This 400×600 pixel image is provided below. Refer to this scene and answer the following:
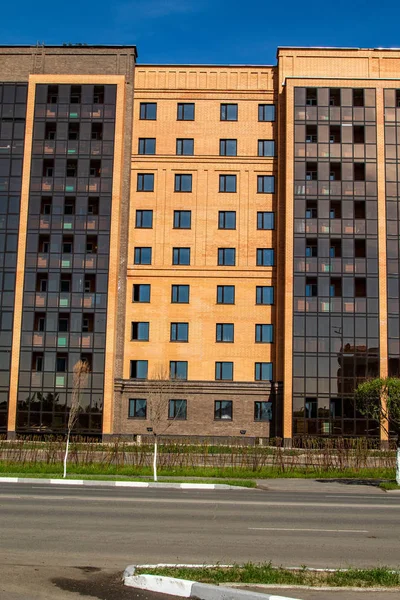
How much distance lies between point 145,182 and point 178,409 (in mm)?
16895

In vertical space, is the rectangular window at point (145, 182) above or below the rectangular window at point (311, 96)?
below

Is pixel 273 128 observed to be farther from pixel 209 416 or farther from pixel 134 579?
pixel 134 579

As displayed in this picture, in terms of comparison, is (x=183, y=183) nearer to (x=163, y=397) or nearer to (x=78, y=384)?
(x=163, y=397)

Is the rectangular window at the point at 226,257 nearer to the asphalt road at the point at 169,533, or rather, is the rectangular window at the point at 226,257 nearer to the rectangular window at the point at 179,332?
the rectangular window at the point at 179,332

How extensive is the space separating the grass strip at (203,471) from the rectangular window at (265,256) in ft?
68.9

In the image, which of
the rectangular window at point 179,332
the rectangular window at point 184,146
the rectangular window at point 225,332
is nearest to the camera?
the rectangular window at point 225,332

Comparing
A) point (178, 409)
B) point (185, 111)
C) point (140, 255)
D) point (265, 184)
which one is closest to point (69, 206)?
point (140, 255)

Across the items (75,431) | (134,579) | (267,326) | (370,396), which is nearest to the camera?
(134,579)

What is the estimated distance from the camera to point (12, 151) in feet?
163

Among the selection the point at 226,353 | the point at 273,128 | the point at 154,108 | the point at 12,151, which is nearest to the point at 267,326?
the point at 226,353

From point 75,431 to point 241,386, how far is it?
1166 cm

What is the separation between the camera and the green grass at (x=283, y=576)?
350 inches

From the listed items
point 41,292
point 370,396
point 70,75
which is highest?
point 70,75

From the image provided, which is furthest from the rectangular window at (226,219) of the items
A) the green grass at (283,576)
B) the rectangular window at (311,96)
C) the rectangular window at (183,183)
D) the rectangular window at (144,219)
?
the green grass at (283,576)
